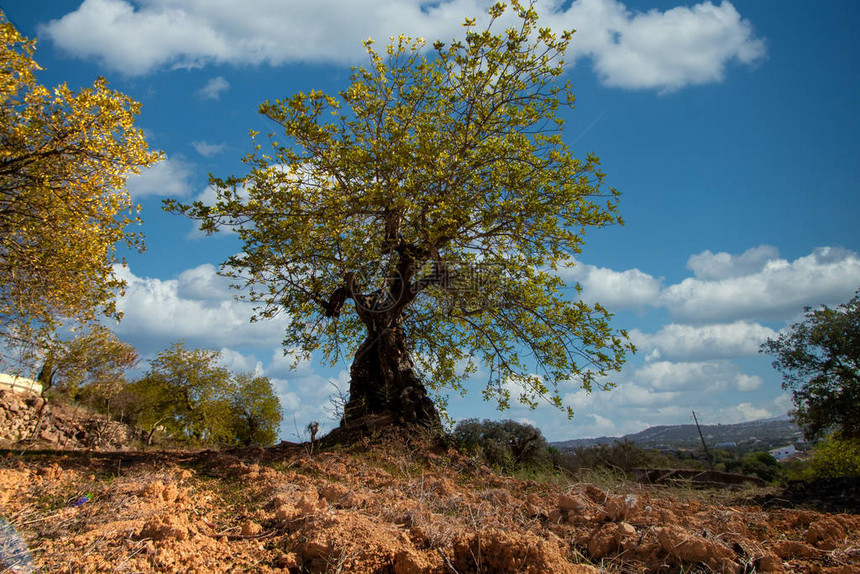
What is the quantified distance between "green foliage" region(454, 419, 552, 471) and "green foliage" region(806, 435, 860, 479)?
49.5ft

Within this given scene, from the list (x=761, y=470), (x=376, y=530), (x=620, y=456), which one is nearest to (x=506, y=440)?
(x=620, y=456)

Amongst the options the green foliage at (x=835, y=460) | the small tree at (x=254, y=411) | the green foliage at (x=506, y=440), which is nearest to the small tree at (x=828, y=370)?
the green foliage at (x=835, y=460)

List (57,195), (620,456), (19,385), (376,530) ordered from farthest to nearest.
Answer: (19,385), (620,456), (57,195), (376,530)

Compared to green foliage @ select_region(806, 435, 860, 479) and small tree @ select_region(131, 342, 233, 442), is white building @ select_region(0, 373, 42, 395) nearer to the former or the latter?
small tree @ select_region(131, 342, 233, 442)

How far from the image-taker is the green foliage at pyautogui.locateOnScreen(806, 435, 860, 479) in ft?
68.2

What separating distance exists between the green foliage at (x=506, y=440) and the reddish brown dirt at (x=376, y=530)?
20.1 feet

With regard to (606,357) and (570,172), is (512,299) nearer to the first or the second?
(606,357)

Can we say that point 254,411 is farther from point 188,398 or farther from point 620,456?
point 620,456

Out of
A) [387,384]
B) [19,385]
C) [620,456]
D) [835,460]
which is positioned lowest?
[835,460]

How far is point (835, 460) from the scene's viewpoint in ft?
70.5

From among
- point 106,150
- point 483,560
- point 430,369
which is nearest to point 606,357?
point 430,369

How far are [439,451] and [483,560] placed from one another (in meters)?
6.96

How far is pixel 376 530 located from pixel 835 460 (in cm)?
2548

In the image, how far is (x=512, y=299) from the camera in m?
10.4
